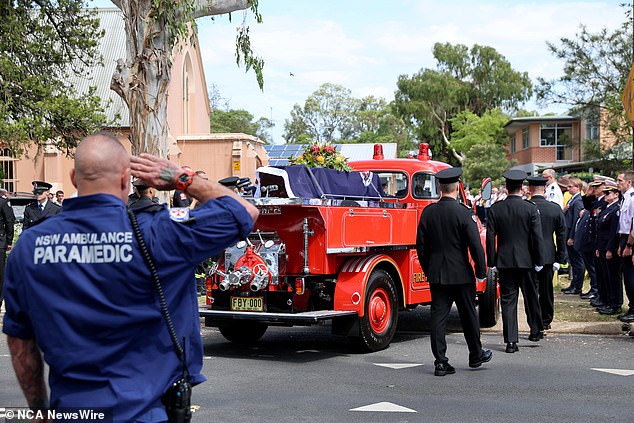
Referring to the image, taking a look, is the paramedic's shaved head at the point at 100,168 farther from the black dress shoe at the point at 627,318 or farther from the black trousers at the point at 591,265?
the black trousers at the point at 591,265

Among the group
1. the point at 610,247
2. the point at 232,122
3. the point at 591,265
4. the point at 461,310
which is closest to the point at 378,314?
the point at 461,310

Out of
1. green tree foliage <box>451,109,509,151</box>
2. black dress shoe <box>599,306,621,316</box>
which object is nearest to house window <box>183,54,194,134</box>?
green tree foliage <box>451,109,509,151</box>

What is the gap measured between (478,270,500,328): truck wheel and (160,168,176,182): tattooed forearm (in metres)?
9.24

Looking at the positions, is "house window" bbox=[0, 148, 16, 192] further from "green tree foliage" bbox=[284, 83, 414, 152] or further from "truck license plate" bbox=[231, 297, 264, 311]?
"green tree foliage" bbox=[284, 83, 414, 152]

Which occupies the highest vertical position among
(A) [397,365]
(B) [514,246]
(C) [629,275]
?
(B) [514,246]

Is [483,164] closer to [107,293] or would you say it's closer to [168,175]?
[168,175]

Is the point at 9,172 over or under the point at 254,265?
over

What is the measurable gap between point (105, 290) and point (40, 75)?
22.0 metres

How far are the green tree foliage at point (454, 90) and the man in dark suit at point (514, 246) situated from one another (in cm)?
6435

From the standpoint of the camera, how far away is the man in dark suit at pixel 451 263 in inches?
347

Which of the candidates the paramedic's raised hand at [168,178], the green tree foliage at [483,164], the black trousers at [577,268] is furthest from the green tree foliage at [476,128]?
the paramedic's raised hand at [168,178]

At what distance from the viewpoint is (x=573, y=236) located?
627 inches

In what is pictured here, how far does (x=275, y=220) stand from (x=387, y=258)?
5.25ft

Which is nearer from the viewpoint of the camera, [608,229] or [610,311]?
[608,229]
